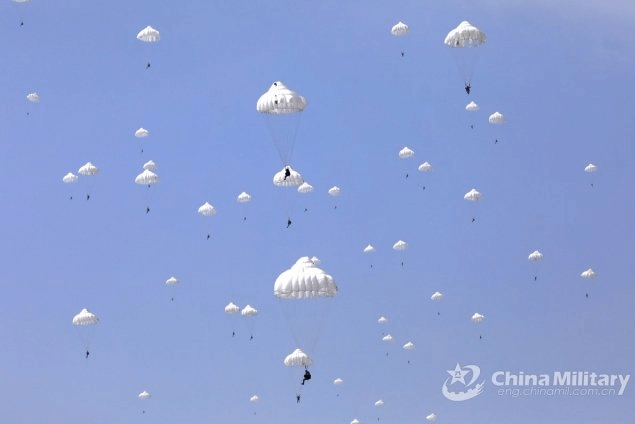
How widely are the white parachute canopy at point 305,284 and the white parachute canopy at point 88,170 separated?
123 feet

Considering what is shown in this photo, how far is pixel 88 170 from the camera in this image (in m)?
124

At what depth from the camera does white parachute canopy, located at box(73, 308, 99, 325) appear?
12162 cm

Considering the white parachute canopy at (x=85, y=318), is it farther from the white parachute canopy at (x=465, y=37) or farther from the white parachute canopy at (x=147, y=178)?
the white parachute canopy at (x=465, y=37)

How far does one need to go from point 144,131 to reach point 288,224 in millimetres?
25279

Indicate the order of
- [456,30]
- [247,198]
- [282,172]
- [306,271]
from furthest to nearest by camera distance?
[247,198]
[282,172]
[456,30]
[306,271]

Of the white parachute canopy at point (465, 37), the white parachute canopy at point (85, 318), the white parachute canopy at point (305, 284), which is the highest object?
the white parachute canopy at point (465, 37)

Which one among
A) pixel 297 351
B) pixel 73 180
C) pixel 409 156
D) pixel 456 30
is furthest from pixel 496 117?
pixel 73 180

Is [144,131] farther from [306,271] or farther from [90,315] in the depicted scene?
[306,271]

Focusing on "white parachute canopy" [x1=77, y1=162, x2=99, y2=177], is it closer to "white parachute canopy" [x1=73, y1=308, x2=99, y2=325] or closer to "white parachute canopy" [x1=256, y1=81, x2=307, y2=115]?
"white parachute canopy" [x1=73, y1=308, x2=99, y2=325]

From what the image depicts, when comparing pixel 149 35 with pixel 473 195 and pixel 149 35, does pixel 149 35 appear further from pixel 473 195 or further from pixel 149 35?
pixel 473 195

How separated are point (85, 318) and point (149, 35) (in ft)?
81.7

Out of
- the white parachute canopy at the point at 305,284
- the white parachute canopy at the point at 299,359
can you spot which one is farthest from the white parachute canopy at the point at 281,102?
the white parachute canopy at the point at 299,359

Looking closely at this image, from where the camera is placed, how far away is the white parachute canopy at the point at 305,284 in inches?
3553

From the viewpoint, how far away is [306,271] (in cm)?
9131
